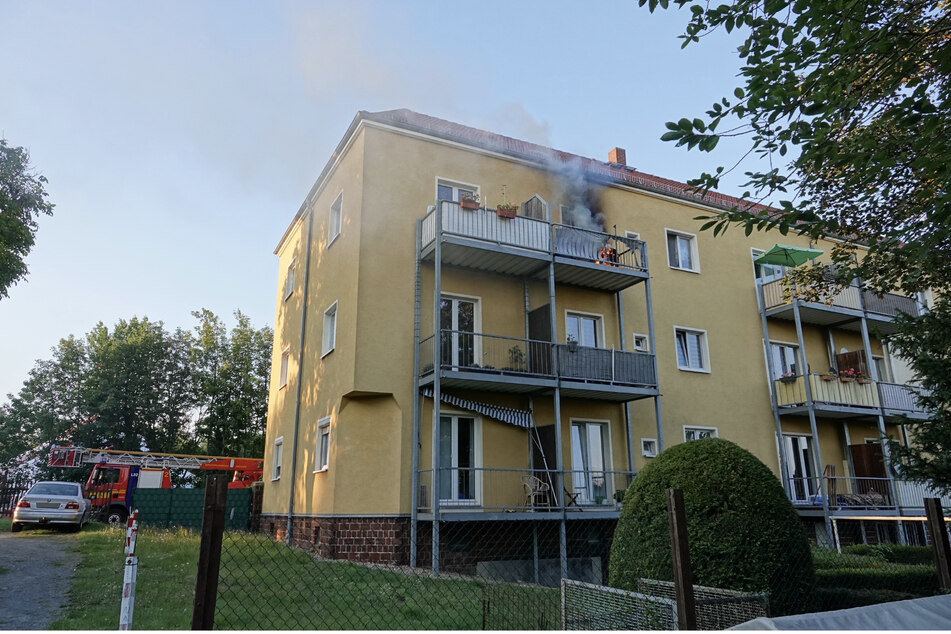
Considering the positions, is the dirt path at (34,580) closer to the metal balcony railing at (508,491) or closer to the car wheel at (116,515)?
the metal balcony railing at (508,491)

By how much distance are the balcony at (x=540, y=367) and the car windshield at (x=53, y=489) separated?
13602 millimetres

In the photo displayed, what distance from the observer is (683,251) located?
67.5 feet

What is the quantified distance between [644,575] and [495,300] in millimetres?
9896

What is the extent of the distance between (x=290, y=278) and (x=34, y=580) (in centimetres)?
1318

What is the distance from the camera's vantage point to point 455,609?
334 inches

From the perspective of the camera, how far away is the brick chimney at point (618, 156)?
2364cm

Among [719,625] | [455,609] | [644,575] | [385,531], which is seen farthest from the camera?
[385,531]

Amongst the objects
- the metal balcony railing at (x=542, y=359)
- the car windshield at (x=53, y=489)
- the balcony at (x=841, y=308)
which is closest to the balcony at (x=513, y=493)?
the metal balcony railing at (x=542, y=359)

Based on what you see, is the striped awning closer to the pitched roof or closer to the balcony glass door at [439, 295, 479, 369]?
the balcony glass door at [439, 295, 479, 369]

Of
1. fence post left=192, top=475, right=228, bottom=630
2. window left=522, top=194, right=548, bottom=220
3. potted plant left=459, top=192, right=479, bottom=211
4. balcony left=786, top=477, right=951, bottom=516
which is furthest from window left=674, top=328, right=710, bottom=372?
fence post left=192, top=475, right=228, bottom=630

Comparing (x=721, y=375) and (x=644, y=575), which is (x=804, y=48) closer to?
(x=644, y=575)

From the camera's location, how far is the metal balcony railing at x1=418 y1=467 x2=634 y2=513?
1427 centimetres

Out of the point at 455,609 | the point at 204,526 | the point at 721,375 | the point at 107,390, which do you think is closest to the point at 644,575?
the point at 455,609

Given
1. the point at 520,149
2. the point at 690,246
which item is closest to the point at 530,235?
the point at 520,149
